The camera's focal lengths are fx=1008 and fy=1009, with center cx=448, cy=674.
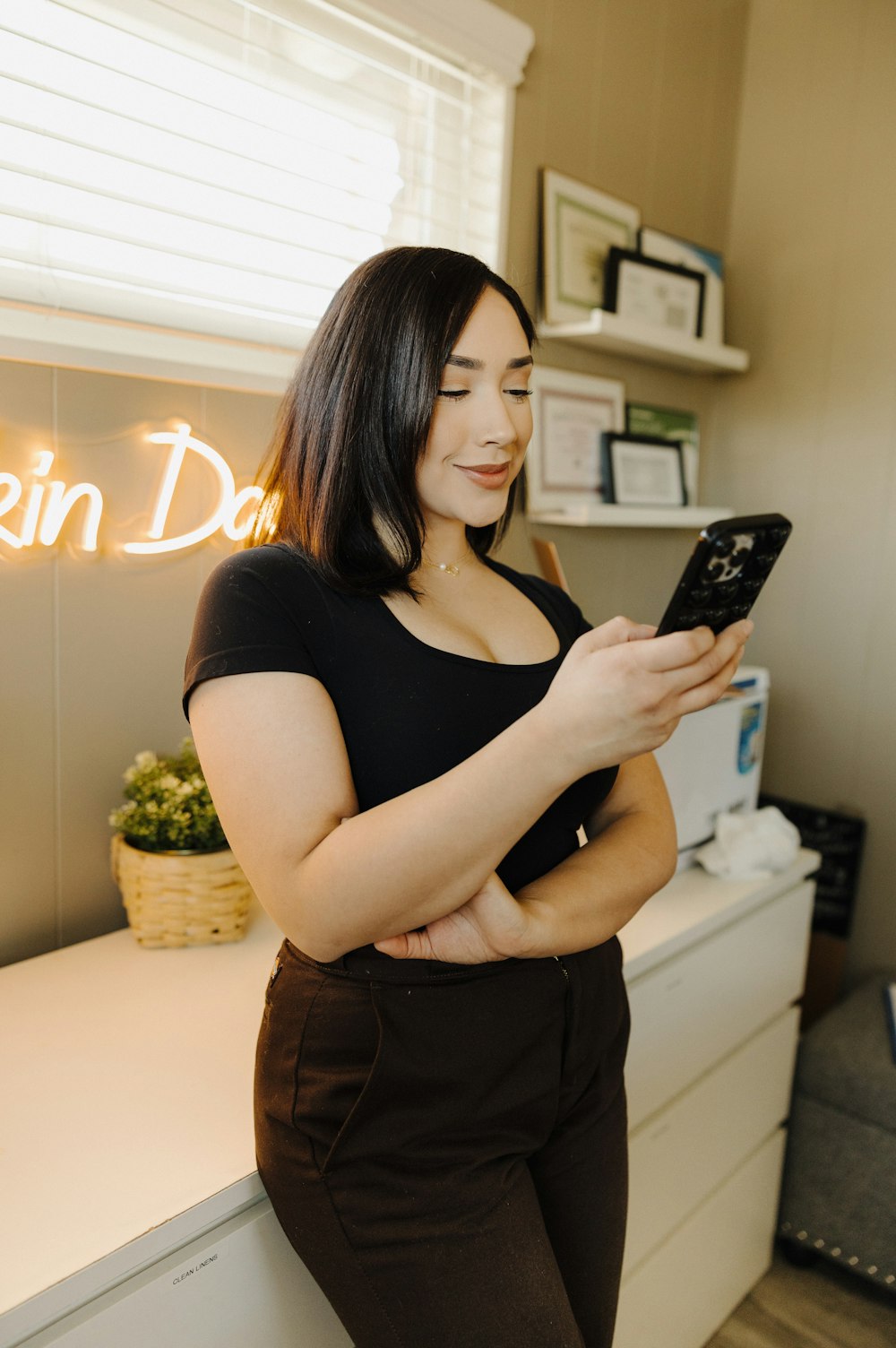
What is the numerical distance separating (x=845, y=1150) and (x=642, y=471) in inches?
58.3

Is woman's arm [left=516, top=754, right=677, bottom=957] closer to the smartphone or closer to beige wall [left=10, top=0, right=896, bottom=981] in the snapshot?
the smartphone

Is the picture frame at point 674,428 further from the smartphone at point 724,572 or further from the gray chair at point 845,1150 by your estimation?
the smartphone at point 724,572

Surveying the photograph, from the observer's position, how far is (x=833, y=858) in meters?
2.41

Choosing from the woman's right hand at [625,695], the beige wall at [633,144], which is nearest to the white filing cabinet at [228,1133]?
the woman's right hand at [625,695]

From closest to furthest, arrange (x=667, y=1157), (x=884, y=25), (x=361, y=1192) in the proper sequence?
(x=361, y=1192), (x=667, y=1157), (x=884, y=25)

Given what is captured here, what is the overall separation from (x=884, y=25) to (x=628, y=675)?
2279mm

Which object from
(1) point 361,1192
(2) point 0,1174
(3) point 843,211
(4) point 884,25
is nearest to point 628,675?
(1) point 361,1192

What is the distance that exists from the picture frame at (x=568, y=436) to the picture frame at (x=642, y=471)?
26 mm

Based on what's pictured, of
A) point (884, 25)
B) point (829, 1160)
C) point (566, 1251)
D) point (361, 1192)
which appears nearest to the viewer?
point (361, 1192)

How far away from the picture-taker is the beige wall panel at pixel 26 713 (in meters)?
1.32

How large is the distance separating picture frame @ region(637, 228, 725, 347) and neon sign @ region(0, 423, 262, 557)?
1.28 meters

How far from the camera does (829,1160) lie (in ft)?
6.43

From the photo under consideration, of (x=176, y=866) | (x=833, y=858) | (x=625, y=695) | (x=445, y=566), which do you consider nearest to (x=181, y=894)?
(x=176, y=866)

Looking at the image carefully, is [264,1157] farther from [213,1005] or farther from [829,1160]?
[829,1160]
